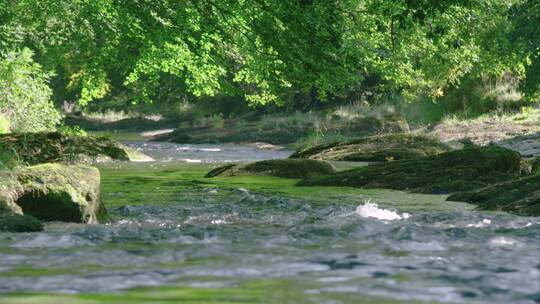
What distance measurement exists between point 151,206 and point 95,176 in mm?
1643

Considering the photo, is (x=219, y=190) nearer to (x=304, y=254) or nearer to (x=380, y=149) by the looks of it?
(x=304, y=254)

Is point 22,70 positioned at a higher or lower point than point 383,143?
higher

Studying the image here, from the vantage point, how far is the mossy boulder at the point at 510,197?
36.9 feet

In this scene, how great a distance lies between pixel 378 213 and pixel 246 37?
6.45 metres

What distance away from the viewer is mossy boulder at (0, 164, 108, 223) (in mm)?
10258

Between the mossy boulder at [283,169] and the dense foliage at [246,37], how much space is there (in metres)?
1.55

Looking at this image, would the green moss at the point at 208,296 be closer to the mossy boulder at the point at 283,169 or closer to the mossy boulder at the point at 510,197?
the mossy boulder at the point at 510,197

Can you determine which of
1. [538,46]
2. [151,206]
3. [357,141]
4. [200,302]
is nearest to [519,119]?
[538,46]

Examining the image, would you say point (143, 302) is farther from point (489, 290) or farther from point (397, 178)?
point (397, 178)

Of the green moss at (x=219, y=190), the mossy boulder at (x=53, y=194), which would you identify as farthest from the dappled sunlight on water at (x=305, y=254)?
the green moss at (x=219, y=190)

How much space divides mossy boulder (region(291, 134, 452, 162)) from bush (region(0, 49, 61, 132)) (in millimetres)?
7200

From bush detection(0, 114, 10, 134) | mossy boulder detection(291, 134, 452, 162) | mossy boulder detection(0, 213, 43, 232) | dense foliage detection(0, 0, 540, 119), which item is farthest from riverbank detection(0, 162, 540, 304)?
mossy boulder detection(291, 134, 452, 162)

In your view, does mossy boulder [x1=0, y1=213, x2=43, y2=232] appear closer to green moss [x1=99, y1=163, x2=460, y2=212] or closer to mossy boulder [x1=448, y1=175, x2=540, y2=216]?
green moss [x1=99, y1=163, x2=460, y2=212]

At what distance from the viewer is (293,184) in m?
17.4
